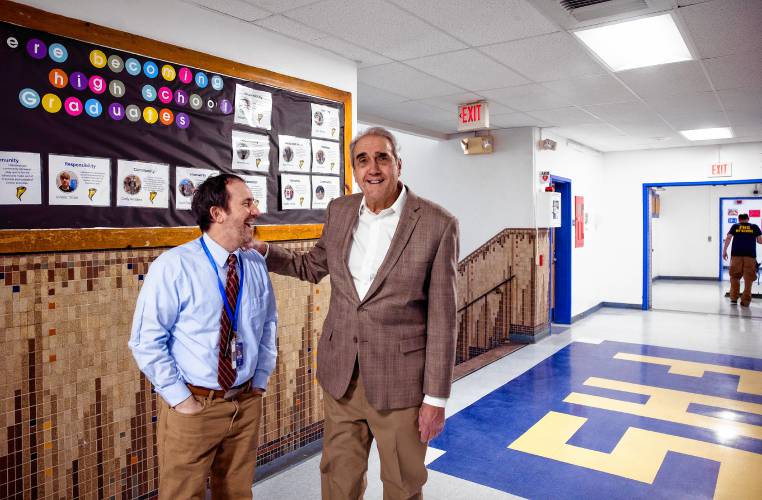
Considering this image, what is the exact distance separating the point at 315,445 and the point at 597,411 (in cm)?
237

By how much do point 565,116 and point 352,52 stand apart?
3.45 meters

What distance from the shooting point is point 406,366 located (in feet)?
6.14

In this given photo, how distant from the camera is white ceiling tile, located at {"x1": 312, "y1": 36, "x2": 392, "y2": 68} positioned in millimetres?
3498

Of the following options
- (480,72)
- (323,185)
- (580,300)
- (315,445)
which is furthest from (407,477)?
(580,300)

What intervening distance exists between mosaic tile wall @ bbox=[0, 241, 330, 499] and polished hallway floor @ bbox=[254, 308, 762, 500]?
2.78ft

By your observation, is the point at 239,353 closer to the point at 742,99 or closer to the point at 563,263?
the point at 742,99

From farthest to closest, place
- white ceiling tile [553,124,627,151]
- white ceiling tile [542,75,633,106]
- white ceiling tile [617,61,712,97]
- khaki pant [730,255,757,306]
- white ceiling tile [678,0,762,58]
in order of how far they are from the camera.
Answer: khaki pant [730,255,757,306]
white ceiling tile [553,124,627,151]
white ceiling tile [542,75,633,106]
white ceiling tile [617,61,712,97]
white ceiling tile [678,0,762,58]

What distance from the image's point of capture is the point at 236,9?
290 centimetres

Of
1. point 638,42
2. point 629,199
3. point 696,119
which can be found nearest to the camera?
point 638,42

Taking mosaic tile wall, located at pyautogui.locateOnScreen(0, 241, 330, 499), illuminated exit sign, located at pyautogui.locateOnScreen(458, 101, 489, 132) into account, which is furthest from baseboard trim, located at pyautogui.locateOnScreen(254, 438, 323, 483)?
illuminated exit sign, located at pyautogui.locateOnScreen(458, 101, 489, 132)

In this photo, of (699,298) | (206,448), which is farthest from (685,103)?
(699,298)

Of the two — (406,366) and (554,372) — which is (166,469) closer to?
(406,366)

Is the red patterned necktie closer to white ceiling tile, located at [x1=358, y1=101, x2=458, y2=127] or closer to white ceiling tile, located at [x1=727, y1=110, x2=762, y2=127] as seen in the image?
white ceiling tile, located at [x1=358, y1=101, x2=458, y2=127]

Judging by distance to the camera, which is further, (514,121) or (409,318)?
(514,121)
